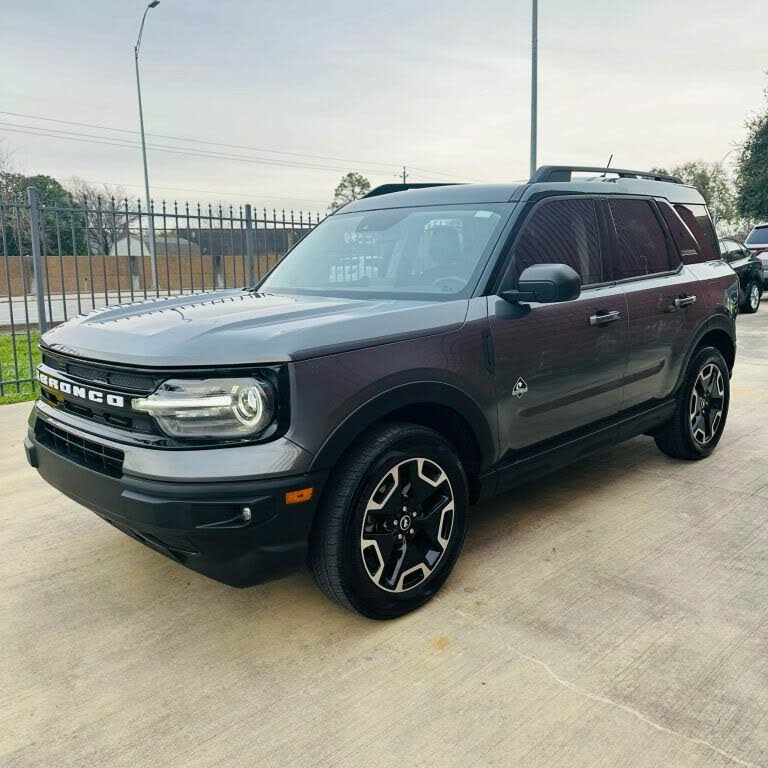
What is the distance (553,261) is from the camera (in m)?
3.55

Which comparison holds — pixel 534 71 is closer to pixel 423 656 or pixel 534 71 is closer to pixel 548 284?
pixel 548 284

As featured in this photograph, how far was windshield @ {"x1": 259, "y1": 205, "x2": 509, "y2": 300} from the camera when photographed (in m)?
3.33

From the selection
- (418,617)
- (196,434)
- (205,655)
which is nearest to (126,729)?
(205,655)

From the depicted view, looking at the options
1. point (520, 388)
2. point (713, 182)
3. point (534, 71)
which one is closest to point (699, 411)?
A: point (520, 388)

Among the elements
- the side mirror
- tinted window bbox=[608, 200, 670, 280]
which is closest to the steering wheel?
the side mirror

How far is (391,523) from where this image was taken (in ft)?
9.14

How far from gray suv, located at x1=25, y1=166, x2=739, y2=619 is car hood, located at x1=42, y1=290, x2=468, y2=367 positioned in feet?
0.03

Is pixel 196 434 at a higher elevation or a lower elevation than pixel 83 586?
higher

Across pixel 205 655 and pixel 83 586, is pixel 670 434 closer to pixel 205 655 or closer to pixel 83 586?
pixel 205 655

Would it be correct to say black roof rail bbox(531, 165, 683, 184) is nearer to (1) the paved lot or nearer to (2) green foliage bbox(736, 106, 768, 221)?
(1) the paved lot

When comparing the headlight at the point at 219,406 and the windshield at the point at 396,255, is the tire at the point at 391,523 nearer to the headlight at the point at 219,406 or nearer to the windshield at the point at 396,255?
the headlight at the point at 219,406

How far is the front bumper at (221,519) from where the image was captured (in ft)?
7.75

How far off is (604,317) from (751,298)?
45.1 ft

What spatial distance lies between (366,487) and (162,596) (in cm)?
116
